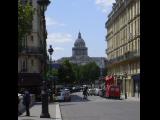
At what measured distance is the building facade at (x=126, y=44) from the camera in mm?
76275

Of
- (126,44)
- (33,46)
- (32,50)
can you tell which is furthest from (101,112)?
(126,44)

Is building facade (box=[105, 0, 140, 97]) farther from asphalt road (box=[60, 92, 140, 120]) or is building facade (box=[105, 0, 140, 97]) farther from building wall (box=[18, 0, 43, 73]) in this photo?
asphalt road (box=[60, 92, 140, 120])

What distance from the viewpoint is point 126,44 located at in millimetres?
89312

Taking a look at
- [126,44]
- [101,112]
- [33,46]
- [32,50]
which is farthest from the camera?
[126,44]

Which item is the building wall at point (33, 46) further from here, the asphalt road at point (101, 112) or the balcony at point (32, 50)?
the asphalt road at point (101, 112)

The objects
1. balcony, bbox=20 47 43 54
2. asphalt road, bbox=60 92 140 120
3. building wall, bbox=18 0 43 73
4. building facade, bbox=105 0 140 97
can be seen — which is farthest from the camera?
building wall, bbox=18 0 43 73

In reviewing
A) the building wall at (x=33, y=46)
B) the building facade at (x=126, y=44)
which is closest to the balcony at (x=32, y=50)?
the building wall at (x=33, y=46)

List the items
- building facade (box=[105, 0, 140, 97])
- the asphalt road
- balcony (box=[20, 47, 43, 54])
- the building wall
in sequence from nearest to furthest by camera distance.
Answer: the asphalt road
building facade (box=[105, 0, 140, 97])
balcony (box=[20, 47, 43, 54])
the building wall

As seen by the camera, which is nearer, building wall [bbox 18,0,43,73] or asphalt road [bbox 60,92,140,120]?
asphalt road [bbox 60,92,140,120]

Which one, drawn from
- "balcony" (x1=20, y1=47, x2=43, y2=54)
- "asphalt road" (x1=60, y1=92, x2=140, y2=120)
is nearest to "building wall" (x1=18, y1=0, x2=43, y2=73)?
"balcony" (x1=20, y1=47, x2=43, y2=54)

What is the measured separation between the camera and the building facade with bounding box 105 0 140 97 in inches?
3003

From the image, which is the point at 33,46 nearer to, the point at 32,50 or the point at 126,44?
the point at 32,50
